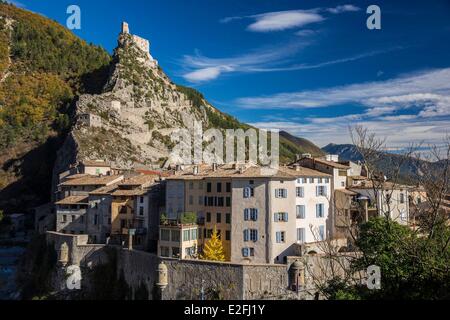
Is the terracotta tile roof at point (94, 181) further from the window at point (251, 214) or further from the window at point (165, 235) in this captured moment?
the window at point (251, 214)

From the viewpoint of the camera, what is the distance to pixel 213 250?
42.5 m

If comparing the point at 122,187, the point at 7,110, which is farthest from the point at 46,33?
the point at 122,187

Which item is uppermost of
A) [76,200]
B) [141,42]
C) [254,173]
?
[141,42]

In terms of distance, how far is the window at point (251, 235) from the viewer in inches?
1717

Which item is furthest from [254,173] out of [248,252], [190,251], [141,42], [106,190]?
[141,42]

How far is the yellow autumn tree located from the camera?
42.0 m

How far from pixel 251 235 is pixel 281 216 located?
11.5ft

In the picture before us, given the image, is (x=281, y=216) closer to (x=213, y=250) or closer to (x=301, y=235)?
(x=301, y=235)

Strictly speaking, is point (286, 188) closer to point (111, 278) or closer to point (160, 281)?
point (160, 281)

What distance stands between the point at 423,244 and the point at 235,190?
2738cm

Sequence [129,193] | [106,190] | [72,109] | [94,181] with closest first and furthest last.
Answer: [129,193] < [106,190] < [94,181] < [72,109]

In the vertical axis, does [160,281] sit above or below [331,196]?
below

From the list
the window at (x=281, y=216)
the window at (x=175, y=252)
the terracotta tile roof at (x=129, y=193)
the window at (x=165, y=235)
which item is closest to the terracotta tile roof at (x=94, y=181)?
the terracotta tile roof at (x=129, y=193)

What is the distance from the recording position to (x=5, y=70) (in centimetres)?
14350
